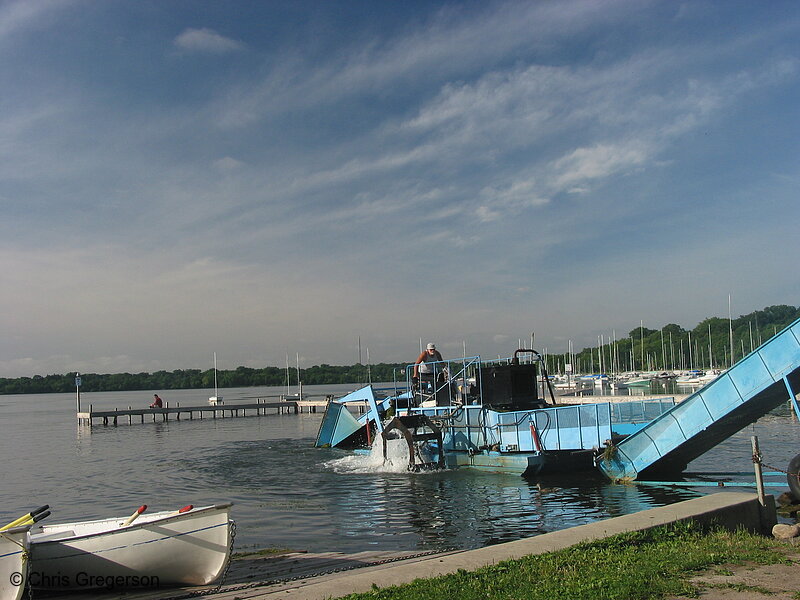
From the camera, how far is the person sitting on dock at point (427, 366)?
2756 centimetres

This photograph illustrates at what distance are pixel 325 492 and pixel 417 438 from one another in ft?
16.4

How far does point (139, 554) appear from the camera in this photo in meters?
10.6

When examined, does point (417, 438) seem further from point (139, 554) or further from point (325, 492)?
point (139, 554)

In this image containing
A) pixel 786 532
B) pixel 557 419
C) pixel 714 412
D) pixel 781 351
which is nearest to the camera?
pixel 786 532

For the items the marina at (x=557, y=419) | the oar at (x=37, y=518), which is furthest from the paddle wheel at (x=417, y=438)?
the oar at (x=37, y=518)

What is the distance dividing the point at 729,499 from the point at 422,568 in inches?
231

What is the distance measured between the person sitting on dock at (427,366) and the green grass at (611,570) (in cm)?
1784

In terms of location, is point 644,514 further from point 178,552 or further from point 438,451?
point 438,451

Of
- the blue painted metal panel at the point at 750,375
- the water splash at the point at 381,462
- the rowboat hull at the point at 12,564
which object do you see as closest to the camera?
the rowboat hull at the point at 12,564


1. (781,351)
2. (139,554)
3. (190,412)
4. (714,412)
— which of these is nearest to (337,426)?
(714,412)

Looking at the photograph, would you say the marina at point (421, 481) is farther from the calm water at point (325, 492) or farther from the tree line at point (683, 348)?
the tree line at point (683, 348)

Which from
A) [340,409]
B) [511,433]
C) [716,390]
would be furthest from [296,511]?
[340,409]

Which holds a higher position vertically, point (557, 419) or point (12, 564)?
point (557, 419)

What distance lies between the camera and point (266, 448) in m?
38.2
